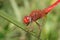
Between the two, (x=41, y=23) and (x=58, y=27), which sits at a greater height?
(x=41, y=23)

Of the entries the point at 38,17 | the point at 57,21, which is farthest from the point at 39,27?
the point at 57,21

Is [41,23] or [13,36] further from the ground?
[41,23]

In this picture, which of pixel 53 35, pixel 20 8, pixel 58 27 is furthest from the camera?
pixel 20 8

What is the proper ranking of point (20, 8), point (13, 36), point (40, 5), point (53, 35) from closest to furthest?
point (53, 35), point (13, 36), point (40, 5), point (20, 8)

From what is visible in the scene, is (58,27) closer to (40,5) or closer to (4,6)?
(40,5)

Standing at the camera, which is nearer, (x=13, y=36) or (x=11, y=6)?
(x=13, y=36)

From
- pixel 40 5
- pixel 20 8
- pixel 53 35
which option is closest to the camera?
pixel 53 35

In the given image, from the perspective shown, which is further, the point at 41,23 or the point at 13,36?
the point at 13,36

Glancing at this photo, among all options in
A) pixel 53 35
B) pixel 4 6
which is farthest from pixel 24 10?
pixel 53 35

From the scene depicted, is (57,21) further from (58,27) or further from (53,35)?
(53,35)
